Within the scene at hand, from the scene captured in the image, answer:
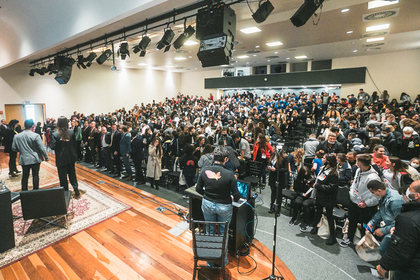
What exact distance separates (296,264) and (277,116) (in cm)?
656

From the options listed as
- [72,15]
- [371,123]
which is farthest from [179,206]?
[371,123]

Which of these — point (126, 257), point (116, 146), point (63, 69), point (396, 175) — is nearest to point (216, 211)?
point (126, 257)

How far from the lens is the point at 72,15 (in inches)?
206

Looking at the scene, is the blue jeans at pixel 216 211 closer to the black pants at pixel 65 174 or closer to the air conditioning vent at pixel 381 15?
the black pants at pixel 65 174

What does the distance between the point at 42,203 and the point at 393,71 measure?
15908 millimetres

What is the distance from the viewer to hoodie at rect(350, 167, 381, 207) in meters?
2.99

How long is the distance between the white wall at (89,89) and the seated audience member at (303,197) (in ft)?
49.0

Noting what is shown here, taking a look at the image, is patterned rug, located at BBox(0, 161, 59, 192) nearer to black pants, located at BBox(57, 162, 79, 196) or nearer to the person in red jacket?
black pants, located at BBox(57, 162, 79, 196)

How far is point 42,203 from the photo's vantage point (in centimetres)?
332

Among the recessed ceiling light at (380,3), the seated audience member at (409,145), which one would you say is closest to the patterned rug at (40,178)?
the seated audience member at (409,145)

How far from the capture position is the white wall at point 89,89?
1167cm

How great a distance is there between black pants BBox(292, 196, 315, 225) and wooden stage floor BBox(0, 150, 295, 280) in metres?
1.01

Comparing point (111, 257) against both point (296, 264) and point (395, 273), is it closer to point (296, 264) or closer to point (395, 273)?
point (296, 264)

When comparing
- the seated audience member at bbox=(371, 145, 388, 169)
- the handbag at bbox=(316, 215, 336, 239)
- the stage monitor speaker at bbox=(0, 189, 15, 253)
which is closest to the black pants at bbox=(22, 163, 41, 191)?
the stage monitor speaker at bbox=(0, 189, 15, 253)
